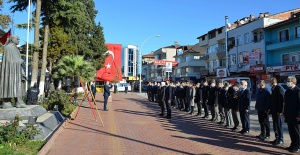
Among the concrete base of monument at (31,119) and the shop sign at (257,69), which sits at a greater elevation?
the shop sign at (257,69)

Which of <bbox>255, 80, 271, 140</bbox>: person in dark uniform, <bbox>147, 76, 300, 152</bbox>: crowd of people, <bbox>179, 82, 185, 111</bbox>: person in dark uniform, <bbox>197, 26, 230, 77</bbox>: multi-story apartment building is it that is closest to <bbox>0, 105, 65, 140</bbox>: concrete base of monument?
<bbox>147, 76, 300, 152</bbox>: crowd of people

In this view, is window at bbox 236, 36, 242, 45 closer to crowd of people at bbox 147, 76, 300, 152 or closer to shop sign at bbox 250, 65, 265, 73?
shop sign at bbox 250, 65, 265, 73

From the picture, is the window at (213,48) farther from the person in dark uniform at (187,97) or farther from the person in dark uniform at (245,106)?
the person in dark uniform at (245,106)

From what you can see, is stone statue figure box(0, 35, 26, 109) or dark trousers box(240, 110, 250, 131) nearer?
stone statue figure box(0, 35, 26, 109)

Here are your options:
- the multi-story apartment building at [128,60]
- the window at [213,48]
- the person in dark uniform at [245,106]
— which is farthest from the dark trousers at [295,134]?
the multi-story apartment building at [128,60]

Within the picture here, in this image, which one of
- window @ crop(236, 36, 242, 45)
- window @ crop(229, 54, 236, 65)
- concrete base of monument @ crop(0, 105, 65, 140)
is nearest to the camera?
concrete base of monument @ crop(0, 105, 65, 140)

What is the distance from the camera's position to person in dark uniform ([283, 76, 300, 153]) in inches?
293

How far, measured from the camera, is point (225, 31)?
48438 millimetres

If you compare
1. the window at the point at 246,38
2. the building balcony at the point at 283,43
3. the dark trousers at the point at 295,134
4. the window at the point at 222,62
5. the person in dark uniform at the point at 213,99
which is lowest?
the dark trousers at the point at 295,134

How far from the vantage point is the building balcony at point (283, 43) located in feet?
113

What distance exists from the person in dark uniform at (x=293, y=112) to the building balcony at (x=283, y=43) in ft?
96.7

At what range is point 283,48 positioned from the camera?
36.6m

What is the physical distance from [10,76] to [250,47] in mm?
37900

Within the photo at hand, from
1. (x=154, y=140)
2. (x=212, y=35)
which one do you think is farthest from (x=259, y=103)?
(x=212, y=35)
